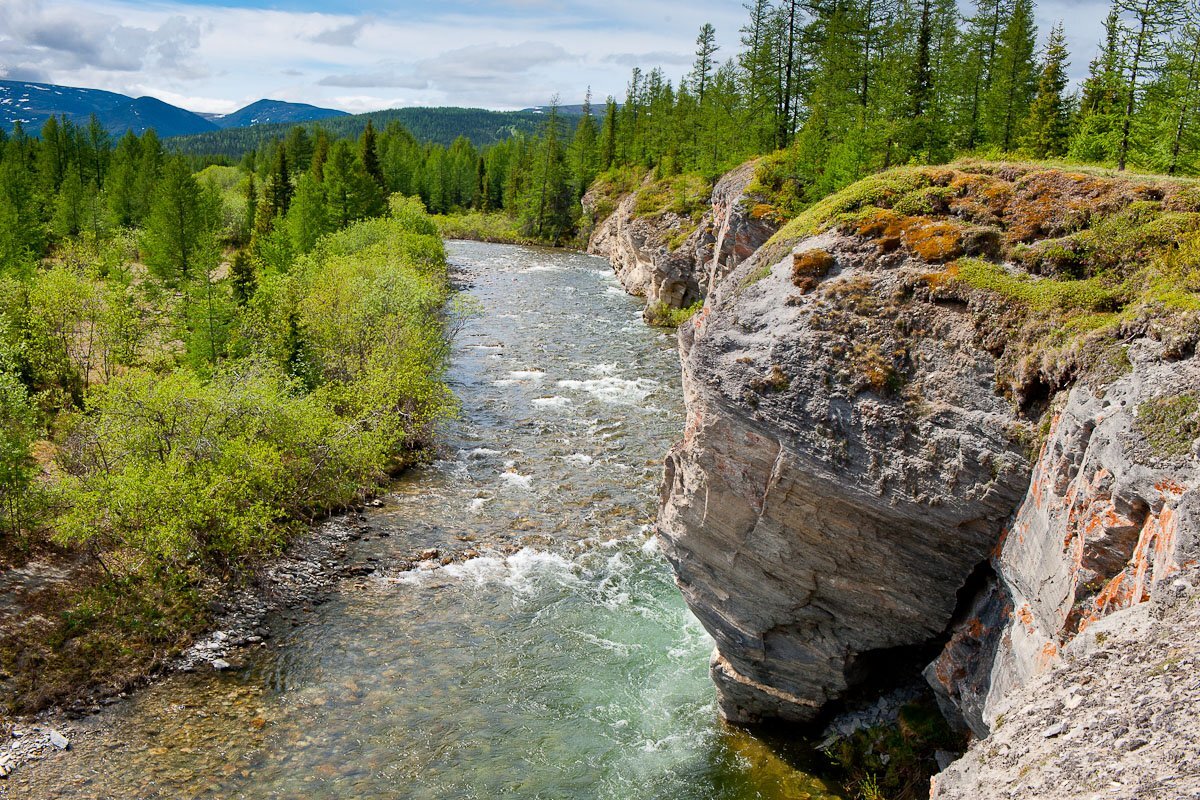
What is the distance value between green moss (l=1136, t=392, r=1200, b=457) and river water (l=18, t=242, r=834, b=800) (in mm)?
8873

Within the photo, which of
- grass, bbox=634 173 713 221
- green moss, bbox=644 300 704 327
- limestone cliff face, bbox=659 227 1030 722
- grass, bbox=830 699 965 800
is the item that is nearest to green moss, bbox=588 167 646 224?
grass, bbox=634 173 713 221

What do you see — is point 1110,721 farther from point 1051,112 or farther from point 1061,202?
point 1051,112

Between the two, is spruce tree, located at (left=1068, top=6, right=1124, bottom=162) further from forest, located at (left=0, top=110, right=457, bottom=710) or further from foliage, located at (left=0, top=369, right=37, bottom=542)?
foliage, located at (left=0, top=369, right=37, bottom=542)

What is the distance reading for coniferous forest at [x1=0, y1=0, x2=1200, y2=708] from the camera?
742 inches

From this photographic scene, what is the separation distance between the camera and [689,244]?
2338 inches

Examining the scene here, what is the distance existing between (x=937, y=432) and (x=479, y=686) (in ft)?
37.2

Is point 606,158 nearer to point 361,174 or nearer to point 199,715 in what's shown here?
point 361,174

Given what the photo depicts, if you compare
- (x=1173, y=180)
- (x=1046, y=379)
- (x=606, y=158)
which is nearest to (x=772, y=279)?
(x=1046, y=379)

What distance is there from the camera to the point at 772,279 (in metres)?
13.5

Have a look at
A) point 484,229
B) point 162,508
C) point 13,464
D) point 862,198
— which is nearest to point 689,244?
point 862,198

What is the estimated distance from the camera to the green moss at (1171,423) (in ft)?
25.0

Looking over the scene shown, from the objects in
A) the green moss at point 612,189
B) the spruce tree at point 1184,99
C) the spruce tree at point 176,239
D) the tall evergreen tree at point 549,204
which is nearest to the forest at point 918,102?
the spruce tree at point 1184,99

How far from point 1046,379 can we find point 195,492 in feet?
59.5

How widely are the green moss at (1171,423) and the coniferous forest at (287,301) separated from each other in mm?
12828
